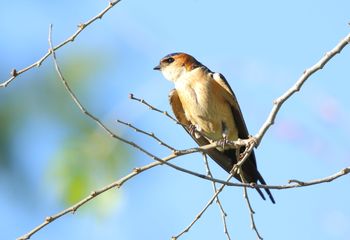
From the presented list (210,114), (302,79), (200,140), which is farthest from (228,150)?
(302,79)

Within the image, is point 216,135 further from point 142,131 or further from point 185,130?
point 142,131

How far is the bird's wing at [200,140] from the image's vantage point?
5387mm

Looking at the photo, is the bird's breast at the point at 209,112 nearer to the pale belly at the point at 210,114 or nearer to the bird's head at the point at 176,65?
the pale belly at the point at 210,114

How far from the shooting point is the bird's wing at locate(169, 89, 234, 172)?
5.39m

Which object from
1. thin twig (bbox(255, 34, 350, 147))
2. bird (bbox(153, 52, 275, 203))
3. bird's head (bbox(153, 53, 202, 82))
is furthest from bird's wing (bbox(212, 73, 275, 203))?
thin twig (bbox(255, 34, 350, 147))

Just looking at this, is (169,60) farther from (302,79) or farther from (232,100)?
(302,79)

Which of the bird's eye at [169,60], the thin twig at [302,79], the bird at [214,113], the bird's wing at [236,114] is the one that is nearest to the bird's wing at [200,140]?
the bird at [214,113]

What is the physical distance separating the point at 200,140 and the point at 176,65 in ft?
3.40

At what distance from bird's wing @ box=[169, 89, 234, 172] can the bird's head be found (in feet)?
1.11

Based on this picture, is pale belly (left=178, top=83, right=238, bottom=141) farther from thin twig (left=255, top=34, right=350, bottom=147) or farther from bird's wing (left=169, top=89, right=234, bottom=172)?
thin twig (left=255, top=34, right=350, bottom=147)

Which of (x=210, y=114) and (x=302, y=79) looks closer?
(x=302, y=79)

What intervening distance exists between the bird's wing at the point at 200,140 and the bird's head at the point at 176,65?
34cm

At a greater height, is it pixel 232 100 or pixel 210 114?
pixel 232 100

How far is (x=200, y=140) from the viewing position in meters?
5.56
